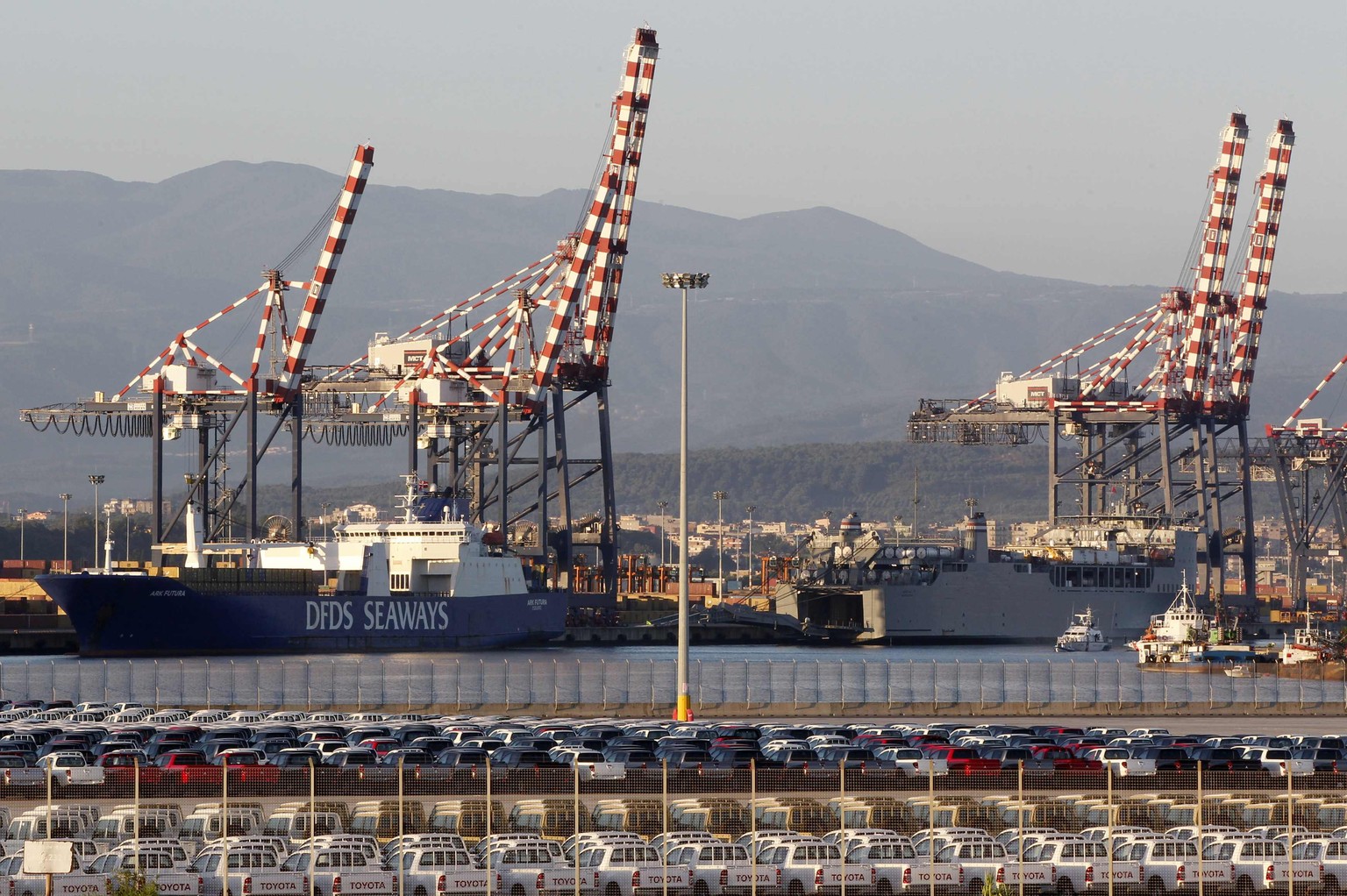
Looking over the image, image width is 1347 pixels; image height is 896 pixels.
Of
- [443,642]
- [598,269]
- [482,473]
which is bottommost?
[443,642]

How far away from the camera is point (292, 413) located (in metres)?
114

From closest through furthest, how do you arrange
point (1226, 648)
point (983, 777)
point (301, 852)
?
point (301, 852)
point (983, 777)
point (1226, 648)

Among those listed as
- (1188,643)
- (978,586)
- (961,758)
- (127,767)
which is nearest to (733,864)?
(961,758)

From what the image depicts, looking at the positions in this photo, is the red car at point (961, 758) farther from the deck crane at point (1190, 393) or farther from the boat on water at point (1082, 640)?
the deck crane at point (1190, 393)

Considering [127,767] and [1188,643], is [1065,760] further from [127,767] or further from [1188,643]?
[1188,643]

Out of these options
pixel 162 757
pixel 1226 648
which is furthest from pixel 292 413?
pixel 162 757

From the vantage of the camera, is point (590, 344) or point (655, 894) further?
point (590, 344)

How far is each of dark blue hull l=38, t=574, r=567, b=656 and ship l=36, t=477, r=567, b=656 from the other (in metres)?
0.06

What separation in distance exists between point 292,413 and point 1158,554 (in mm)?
58400

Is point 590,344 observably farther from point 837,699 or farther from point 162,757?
point 162,757

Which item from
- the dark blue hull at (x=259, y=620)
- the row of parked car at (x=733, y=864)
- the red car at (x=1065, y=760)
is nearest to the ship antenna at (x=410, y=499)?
the dark blue hull at (x=259, y=620)

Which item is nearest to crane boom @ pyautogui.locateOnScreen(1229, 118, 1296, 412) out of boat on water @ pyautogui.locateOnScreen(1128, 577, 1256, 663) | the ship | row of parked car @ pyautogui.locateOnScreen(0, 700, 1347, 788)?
boat on water @ pyautogui.locateOnScreen(1128, 577, 1256, 663)

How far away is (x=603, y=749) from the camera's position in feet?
120

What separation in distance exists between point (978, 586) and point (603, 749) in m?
94.5
